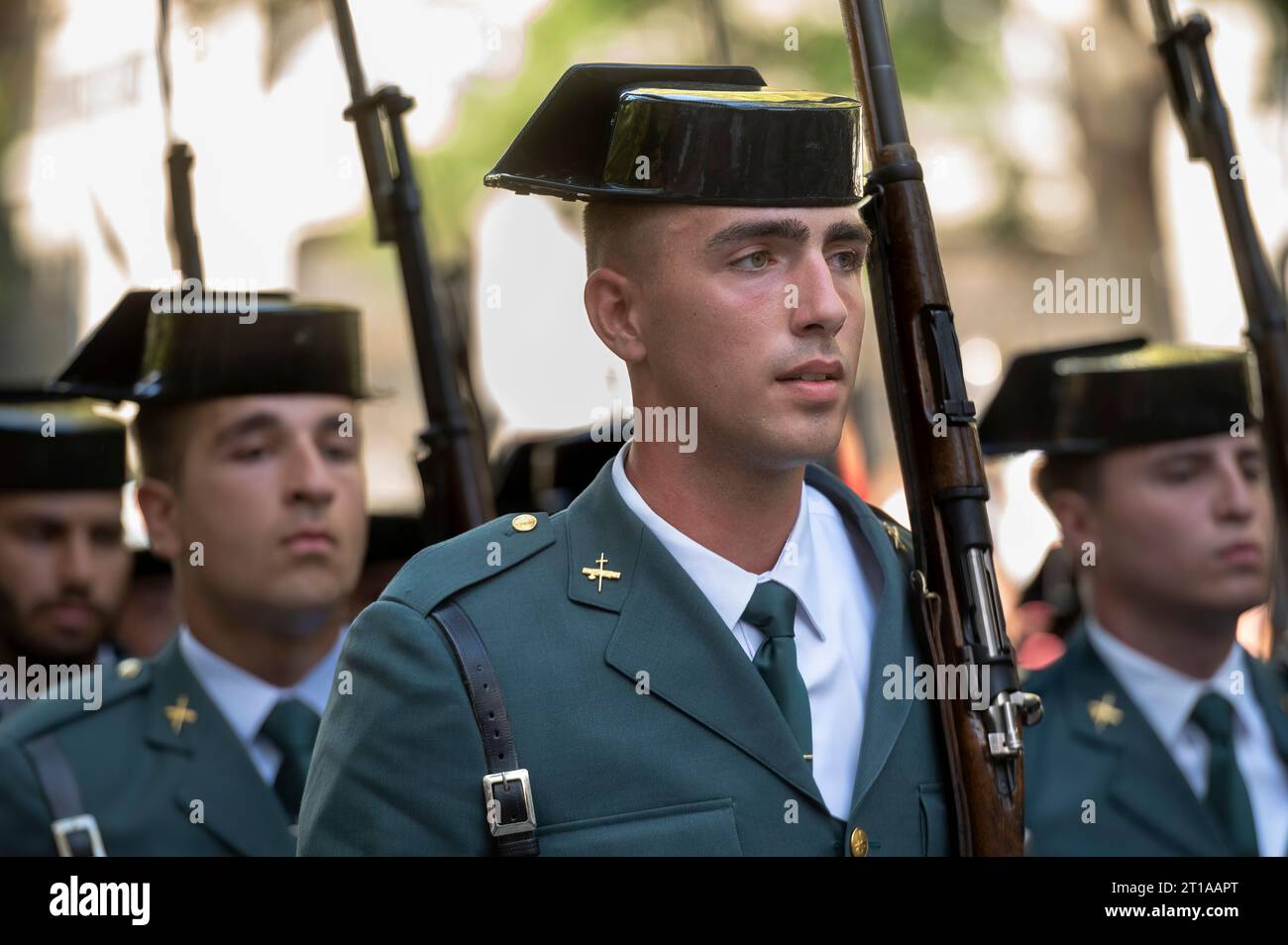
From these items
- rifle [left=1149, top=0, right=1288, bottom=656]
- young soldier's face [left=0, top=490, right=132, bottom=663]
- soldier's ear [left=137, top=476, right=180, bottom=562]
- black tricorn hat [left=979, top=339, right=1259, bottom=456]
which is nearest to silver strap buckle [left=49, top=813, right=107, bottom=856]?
soldier's ear [left=137, top=476, right=180, bottom=562]

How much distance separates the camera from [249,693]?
4.56 m

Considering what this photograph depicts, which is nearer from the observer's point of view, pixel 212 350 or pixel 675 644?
pixel 675 644

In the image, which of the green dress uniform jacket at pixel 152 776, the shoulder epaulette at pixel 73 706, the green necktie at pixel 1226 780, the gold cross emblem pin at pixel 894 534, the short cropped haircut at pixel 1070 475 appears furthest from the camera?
the short cropped haircut at pixel 1070 475

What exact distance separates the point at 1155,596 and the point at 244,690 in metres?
2.73

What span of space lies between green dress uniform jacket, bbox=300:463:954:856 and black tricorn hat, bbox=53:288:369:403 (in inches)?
59.4

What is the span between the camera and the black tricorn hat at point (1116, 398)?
5.14m

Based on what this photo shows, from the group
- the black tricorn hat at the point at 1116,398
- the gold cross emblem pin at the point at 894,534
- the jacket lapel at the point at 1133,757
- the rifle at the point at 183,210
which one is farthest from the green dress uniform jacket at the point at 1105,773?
the rifle at the point at 183,210

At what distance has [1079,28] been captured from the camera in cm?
1271

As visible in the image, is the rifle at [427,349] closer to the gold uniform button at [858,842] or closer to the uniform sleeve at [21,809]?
the uniform sleeve at [21,809]

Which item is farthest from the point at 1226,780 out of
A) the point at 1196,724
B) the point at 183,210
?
the point at 183,210

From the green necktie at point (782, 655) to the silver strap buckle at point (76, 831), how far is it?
1.97 metres

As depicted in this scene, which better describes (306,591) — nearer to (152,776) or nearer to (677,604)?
(152,776)

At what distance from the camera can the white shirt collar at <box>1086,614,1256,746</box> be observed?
5.15m

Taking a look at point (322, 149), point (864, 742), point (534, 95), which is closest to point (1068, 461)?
point (864, 742)
